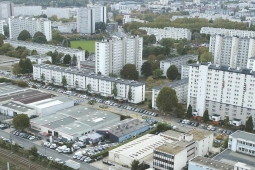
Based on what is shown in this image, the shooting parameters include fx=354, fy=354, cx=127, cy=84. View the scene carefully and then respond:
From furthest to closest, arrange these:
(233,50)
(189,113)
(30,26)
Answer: (30,26), (233,50), (189,113)

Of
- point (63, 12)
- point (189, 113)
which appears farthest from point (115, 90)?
point (63, 12)

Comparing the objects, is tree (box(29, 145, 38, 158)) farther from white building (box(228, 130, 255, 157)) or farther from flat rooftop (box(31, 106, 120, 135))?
white building (box(228, 130, 255, 157))

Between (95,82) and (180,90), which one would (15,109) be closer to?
(95,82)

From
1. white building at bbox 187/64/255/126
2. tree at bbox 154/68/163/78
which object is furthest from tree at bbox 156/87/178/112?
tree at bbox 154/68/163/78

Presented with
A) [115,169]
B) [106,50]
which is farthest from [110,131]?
[106,50]

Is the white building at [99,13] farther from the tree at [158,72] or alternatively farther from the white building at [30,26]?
the tree at [158,72]

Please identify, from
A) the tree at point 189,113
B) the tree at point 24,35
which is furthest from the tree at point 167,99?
the tree at point 24,35
